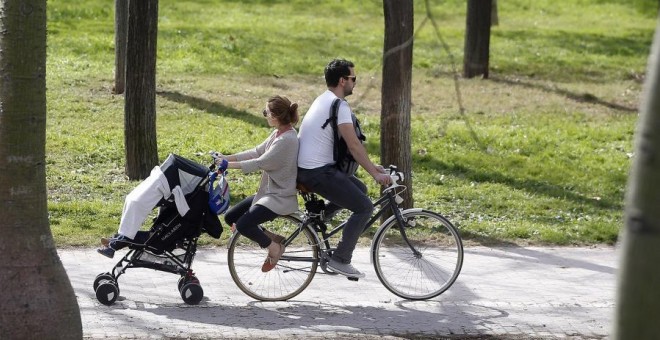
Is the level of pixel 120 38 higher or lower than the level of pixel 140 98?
higher

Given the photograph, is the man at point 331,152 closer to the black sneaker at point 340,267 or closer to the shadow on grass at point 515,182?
→ the black sneaker at point 340,267

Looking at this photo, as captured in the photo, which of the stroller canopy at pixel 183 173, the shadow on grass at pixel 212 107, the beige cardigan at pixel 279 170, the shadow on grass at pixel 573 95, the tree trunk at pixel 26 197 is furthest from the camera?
the shadow on grass at pixel 573 95

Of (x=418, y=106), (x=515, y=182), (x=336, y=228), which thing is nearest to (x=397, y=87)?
(x=336, y=228)

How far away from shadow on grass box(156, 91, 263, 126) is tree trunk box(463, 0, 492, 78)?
4845 millimetres

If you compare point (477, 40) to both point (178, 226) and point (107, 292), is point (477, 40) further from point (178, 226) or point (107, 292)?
point (107, 292)

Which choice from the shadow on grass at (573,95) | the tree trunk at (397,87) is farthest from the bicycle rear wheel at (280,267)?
the shadow on grass at (573,95)

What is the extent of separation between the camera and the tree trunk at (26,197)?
585cm

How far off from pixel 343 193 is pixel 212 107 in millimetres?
7545

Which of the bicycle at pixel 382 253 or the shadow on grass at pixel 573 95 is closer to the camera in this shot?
the bicycle at pixel 382 253

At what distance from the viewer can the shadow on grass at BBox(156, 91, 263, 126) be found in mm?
14320

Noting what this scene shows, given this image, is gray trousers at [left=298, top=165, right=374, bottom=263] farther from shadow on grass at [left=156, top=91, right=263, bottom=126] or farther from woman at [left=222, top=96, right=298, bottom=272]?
shadow on grass at [left=156, top=91, right=263, bottom=126]

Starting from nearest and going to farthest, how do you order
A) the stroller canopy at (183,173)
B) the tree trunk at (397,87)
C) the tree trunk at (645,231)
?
the tree trunk at (645,231)
the stroller canopy at (183,173)
the tree trunk at (397,87)

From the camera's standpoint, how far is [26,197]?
5992mm

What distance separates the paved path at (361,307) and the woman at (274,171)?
59 centimetres
